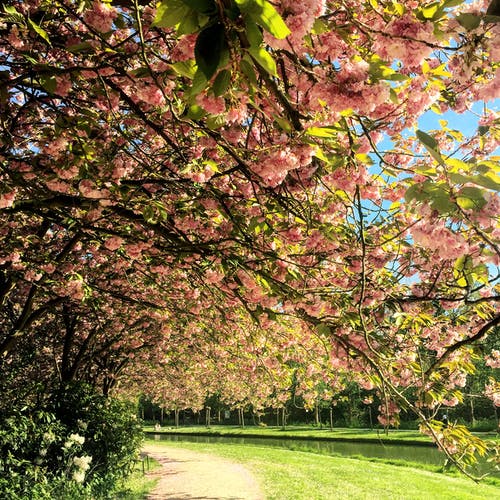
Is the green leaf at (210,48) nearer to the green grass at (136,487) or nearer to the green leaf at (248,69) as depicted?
the green leaf at (248,69)

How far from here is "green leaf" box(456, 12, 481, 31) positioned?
1534 mm

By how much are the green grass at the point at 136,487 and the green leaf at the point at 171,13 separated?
401 inches

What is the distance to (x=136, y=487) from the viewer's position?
1134cm

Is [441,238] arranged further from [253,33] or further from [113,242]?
[113,242]

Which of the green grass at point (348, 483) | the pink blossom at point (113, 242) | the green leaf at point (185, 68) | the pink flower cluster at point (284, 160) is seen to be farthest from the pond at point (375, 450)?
the green leaf at point (185, 68)

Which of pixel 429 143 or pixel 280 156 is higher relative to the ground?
pixel 280 156

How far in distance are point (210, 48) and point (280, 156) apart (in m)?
1.21

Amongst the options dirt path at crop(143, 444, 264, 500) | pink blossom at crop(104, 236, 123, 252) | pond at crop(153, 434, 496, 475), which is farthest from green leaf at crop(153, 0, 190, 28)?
pond at crop(153, 434, 496, 475)

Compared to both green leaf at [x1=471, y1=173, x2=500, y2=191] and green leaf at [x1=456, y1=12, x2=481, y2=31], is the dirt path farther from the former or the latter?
green leaf at [x1=456, y1=12, x2=481, y2=31]

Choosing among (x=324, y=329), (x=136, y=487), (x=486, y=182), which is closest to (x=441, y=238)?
(x=486, y=182)

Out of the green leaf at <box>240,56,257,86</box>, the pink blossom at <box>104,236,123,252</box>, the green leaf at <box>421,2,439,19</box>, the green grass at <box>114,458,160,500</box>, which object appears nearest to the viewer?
the green leaf at <box>240,56,257,86</box>

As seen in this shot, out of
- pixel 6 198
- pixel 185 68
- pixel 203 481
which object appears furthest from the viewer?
pixel 203 481

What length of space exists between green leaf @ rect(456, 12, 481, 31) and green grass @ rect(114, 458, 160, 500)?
33.6 ft

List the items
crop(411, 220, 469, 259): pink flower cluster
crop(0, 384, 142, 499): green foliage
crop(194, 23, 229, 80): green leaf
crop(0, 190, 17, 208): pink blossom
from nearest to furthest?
crop(194, 23, 229, 80): green leaf
crop(411, 220, 469, 259): pink flower cluster
crop(0, 190, 17, 208): pink blossom
crop(0, 384, 142, 499): green foliage
